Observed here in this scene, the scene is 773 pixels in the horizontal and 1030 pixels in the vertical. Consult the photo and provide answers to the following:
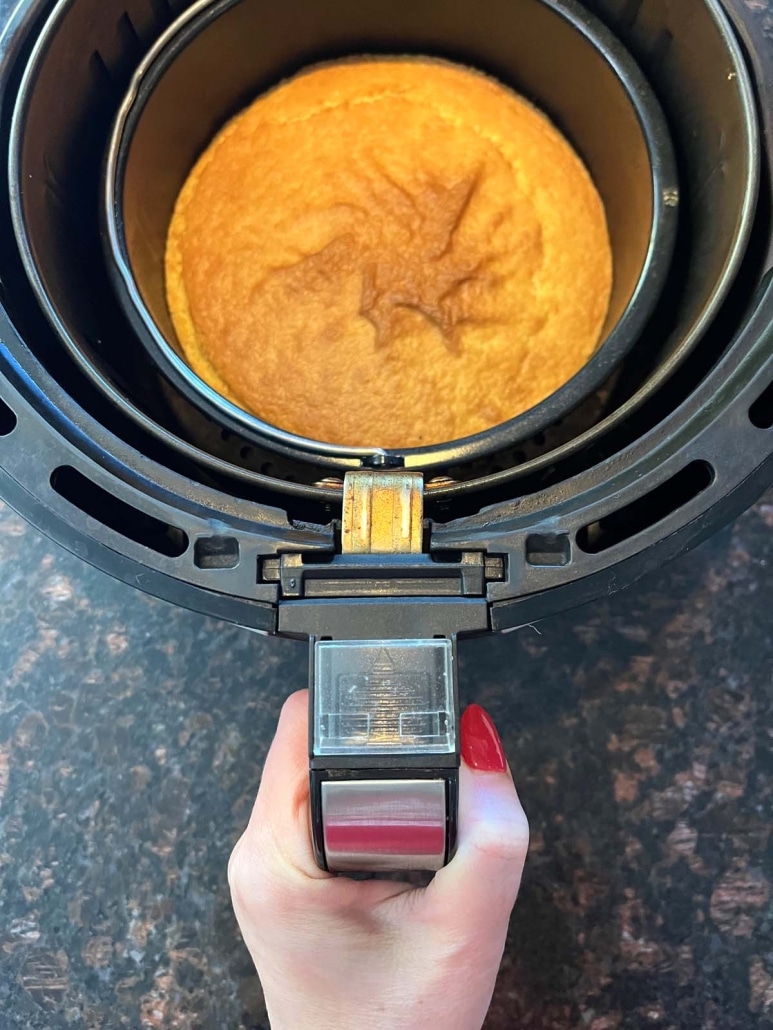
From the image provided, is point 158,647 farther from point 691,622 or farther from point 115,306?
point 691,622

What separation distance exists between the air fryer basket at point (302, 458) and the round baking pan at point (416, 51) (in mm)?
20

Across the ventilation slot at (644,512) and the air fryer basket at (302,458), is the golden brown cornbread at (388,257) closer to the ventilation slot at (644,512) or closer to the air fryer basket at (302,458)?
the air fryer basket at (302,458)

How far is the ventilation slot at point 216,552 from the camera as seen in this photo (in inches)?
18.3

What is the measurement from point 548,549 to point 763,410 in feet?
0.53

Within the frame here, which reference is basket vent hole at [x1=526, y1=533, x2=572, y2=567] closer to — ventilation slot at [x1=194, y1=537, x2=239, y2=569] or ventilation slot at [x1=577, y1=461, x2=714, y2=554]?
ventilation slot at [x1=577, y1=461, x2=714, y2=554]

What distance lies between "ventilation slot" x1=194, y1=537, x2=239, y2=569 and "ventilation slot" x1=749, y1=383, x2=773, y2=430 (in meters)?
0.31

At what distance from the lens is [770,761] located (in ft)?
2.19

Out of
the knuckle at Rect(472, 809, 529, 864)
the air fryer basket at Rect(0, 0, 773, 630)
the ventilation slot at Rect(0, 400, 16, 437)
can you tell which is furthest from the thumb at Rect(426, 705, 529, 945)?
the ventilation slot at Rect(0, 400, 16, 437)

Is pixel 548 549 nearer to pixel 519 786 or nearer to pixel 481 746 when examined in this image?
pixel 481 746

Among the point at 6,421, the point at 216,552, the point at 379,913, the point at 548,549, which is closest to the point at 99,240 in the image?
the point at 6,421

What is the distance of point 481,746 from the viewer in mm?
546

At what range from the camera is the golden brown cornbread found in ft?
2.28

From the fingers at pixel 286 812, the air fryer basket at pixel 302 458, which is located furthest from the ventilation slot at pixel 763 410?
the fingers at pixel 286 812

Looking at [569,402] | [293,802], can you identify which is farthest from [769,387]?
[293,802]
